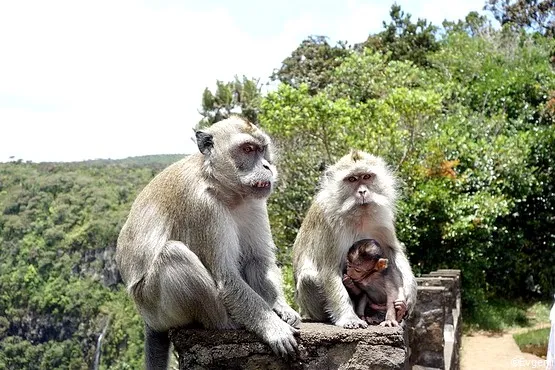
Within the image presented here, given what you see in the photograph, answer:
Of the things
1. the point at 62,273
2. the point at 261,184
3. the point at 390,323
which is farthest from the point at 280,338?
the point at 62,273

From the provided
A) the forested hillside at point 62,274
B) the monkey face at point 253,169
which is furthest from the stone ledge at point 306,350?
the forested hillside at point 62,274

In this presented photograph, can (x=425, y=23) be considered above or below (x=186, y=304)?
above

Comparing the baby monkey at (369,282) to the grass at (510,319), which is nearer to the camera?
the baby monkey at (369,282)

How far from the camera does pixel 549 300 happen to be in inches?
637

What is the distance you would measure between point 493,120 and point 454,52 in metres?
7.85

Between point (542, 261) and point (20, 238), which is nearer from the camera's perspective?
point (542, 261)

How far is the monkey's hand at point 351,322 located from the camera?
13.3ft

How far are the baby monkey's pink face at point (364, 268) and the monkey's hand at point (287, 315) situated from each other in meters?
0.62

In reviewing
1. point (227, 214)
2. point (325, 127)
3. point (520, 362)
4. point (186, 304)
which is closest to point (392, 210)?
point (227, 214)

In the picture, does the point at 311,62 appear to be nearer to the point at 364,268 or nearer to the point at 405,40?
the point at 405,40

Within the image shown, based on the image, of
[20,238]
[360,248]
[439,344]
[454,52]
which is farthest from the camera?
[20,238]

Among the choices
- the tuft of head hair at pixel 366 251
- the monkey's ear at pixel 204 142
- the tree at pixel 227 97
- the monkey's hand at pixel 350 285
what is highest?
the tree at pixel 227 97

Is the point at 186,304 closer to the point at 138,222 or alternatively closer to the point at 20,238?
the point at 138,222

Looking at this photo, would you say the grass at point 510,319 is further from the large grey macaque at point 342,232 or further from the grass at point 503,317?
the large grey macaque at point 342,232
